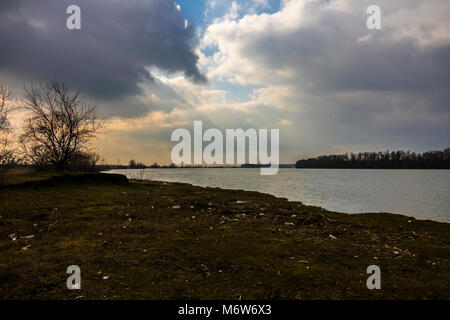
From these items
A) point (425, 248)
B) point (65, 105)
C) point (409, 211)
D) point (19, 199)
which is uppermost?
point (65, 105)

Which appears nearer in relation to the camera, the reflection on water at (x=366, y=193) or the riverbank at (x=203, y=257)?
the riverbank at (x=203, y=257)

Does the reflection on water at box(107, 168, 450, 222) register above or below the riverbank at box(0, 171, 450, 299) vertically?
below

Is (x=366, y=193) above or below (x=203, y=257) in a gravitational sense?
below

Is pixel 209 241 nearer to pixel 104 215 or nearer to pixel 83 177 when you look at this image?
pixel 104 215

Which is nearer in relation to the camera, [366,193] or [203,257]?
[203,257]

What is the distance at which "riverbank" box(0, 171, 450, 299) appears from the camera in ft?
14.5

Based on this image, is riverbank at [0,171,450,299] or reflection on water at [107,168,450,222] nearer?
riverbank at [0,171,450,299]

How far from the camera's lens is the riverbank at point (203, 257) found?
4.41 meters

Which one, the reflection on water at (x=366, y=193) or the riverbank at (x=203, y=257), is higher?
the riverbank at (x=203, y=257)

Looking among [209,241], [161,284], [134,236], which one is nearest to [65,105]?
[134,236]

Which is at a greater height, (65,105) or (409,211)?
(65,105)

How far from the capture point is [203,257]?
240 inches

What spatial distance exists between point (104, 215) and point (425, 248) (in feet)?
41.3

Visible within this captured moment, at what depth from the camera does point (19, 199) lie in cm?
1270
